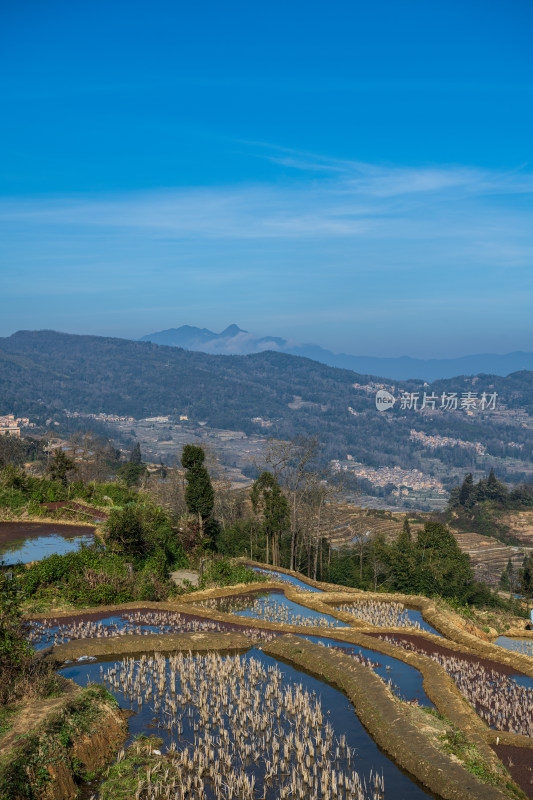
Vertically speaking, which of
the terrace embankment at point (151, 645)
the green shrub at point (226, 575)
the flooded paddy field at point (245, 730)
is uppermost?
the flooded paddy field at point (245, 730)

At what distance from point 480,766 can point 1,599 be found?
8.48 metres

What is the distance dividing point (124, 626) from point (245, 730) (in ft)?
23.6

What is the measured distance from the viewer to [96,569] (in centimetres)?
2095

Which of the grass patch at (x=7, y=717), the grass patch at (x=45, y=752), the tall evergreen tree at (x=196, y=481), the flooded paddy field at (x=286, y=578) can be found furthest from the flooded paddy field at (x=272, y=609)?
the grass patch at (x=7, y=717)

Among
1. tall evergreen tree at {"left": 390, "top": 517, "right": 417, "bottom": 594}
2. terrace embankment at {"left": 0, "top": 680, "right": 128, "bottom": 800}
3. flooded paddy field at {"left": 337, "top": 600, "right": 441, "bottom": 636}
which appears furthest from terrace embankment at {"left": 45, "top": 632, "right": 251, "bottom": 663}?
tall evergreen tree at {"left": 390, "top": 517, "right": 417, "bottom": 594}

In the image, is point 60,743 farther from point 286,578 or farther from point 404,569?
point 404,569

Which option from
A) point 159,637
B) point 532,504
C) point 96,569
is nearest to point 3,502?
point 96,569

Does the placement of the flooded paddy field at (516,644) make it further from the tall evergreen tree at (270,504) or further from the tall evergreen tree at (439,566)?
the tall evergreen tree at (270,504)

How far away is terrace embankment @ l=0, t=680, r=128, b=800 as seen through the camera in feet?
28.4

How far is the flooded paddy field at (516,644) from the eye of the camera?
19.0 meters

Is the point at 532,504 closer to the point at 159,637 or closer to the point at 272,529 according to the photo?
the point at 272,529

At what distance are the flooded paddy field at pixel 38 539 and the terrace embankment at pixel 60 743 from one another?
11499mm

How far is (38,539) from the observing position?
2486 centimetres

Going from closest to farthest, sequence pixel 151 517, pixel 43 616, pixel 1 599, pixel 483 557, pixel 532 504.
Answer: pixel 1 599, pixel 43 616, pixel 151 517, pixel 483 557, pixel 532 504
